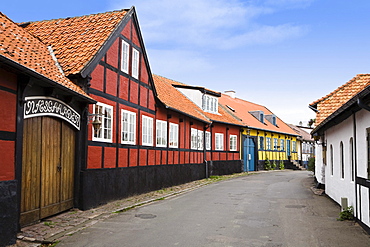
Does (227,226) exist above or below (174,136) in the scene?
below

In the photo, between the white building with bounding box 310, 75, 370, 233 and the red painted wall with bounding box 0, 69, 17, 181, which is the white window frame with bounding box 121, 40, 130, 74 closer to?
the red painted wall with bounding box 0, 69, 17, 181

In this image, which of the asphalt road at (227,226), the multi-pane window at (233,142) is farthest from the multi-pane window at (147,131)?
the multi-pane window at (233,142)

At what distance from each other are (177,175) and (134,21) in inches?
318

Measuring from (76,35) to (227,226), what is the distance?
8.19 m

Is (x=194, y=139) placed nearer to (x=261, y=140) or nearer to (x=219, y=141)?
(x=219, y=141)

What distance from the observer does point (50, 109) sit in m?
9.22

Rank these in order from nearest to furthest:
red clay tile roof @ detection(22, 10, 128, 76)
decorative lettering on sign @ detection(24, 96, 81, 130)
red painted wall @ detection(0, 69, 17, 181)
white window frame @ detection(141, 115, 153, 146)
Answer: red painted wall @ detection(0, 69, 17, 181) < decorative lettering on sign @ detection(24, 96, 81, 130) < red clay tile roof @ detection(22, 10, 128, 76) < white window frame @ detection(141, 115, 153, 146)

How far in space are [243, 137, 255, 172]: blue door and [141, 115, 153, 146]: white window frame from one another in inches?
645

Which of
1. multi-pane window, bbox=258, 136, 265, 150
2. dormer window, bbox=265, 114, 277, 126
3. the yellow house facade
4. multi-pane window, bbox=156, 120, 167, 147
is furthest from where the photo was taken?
dormer window, bbox=265, 114, 277, 126

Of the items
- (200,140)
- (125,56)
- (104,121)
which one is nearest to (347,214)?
(104,121)

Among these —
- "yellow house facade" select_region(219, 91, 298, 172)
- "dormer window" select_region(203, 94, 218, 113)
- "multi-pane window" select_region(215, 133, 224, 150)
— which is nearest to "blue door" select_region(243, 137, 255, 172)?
"yellow house facade" select_region(219, 91, 298, 172)

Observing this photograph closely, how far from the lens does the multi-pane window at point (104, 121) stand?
38.8ft

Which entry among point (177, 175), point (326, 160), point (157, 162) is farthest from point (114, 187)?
point (326, 160)

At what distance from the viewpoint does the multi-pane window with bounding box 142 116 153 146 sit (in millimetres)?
15532
